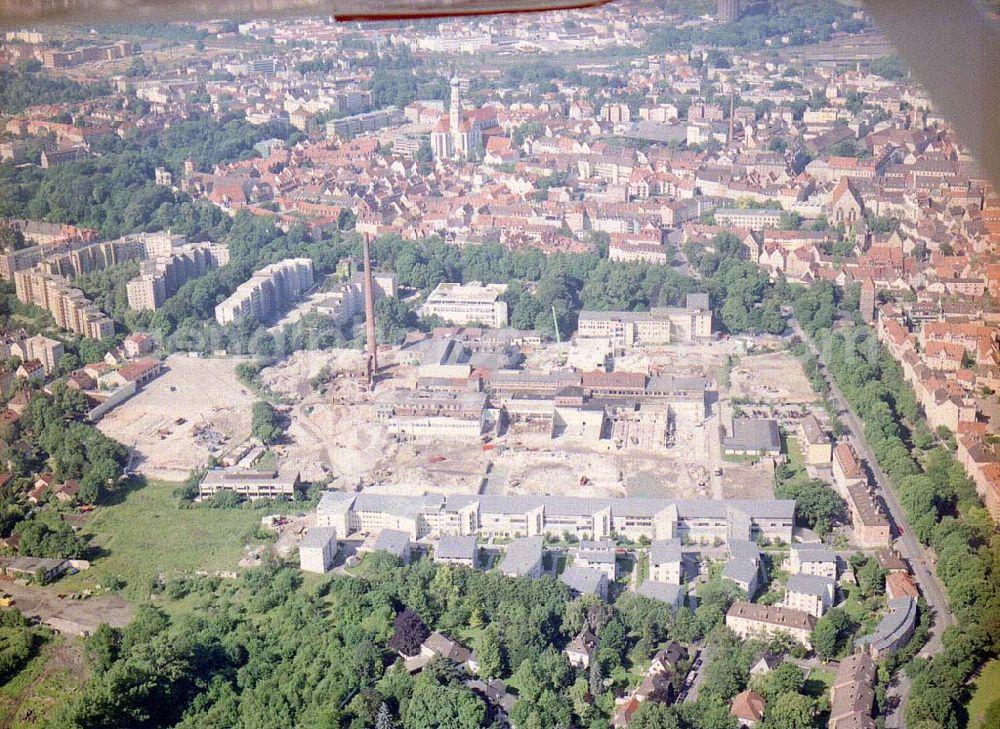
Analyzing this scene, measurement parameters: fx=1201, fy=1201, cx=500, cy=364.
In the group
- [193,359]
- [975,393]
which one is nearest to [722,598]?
[975,393]

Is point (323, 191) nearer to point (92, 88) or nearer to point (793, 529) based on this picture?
point (92, 88)

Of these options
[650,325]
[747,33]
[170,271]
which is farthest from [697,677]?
[747,33]

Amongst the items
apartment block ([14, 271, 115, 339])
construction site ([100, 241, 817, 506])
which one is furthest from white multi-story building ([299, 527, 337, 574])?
apartment block ([14, 271, 115, 339])

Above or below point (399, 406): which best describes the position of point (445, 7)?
above

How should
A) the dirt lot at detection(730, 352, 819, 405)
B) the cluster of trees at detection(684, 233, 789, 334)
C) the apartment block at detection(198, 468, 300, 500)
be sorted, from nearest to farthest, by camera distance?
1. the apartment block at detection(198, 468, 300, 500)
2. the dirt lot at detection(730, 352, 819, 405)
3. the cluster of trees at detection(684, 233, 789, 334)

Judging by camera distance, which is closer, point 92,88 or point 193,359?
point 193,359

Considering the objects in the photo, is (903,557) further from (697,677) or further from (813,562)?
(697,677)

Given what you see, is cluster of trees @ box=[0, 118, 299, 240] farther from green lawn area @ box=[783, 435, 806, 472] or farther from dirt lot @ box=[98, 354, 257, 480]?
green lawn area @ box=[783, 435, 806, 472]
